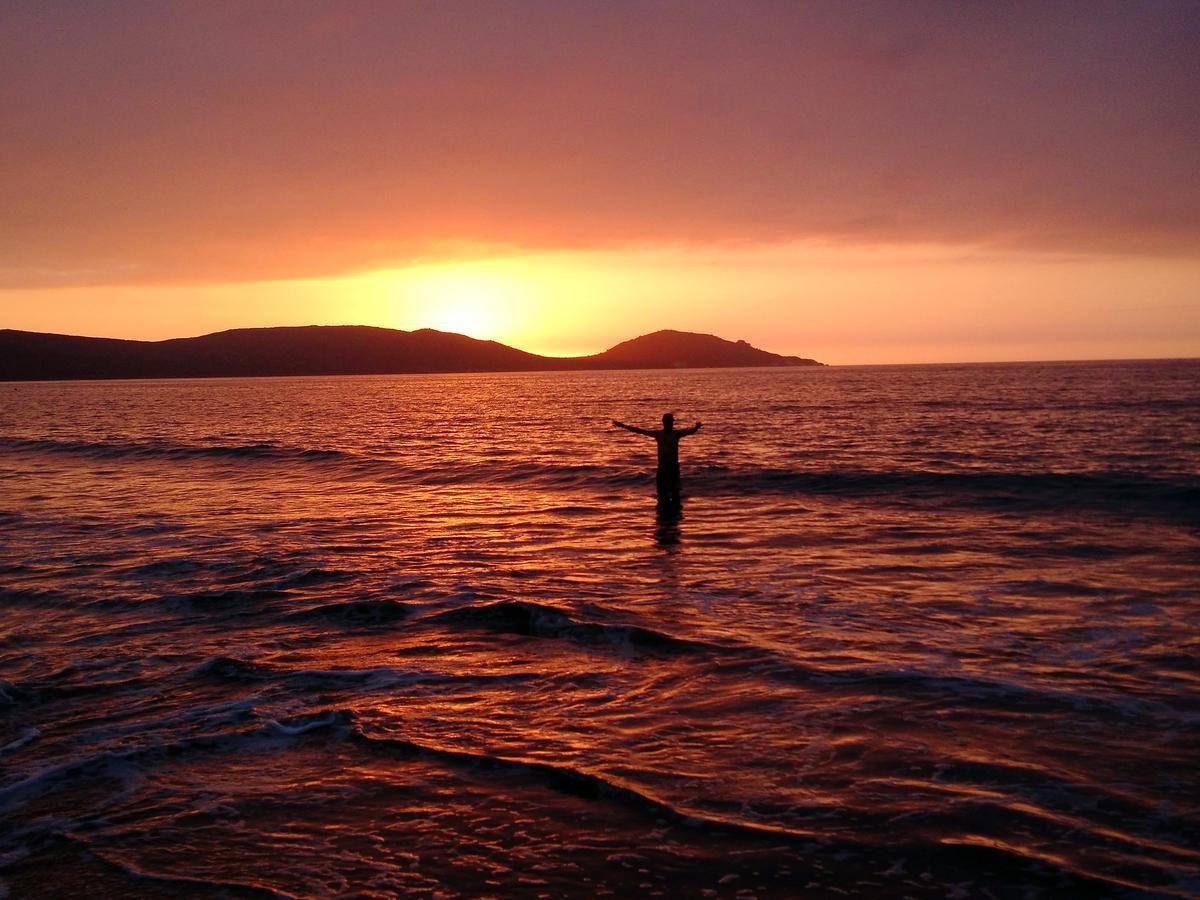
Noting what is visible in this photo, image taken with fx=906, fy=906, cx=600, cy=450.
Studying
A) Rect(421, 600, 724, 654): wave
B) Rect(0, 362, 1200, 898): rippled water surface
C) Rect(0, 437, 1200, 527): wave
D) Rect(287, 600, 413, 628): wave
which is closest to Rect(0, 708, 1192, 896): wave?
Rect(0, 362, 1200, 898): rippled water surface

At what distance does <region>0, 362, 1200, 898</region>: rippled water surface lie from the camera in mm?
6246

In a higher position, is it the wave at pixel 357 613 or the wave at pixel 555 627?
the wave at pixel 555 627

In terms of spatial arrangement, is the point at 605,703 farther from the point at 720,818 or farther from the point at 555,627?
the point at 555,627

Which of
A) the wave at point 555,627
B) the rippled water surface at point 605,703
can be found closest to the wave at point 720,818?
the rippled water surface at point 605,703

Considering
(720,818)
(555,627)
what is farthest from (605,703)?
(555,627)

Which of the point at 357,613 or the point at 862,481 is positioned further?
the point at 862,481

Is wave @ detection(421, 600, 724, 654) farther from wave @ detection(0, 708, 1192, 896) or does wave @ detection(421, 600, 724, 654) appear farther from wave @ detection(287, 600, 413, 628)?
wave @ detection(0, 708, 1192, 896)

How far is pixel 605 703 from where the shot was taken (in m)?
9.18

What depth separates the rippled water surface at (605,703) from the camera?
6246 mm

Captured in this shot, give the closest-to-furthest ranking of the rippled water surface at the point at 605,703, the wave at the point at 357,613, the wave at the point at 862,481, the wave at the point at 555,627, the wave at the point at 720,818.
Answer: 1. the wave at the point at 720,818
2. the rippled water surface at the point at 605,703
3. the wave at the point at 555,627
4. the wave at the point at 357,613
5. the wave at the point at 862,481

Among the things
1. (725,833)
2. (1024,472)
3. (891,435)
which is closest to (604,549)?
(725,833)

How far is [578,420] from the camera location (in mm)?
69750

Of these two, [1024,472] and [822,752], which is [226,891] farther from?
[1024,472]

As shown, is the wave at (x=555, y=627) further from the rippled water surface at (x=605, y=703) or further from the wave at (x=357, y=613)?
the wave at (x=357, y=613)
